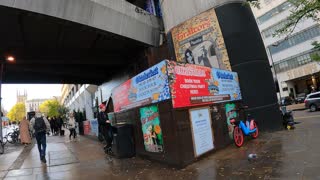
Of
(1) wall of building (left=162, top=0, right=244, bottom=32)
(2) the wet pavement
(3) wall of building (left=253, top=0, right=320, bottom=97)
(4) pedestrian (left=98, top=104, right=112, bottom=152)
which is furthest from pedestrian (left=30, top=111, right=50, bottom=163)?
(3) wall of building (left=253, top=0, right=320, bottom=97)

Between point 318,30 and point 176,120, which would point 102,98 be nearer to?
point 176,120

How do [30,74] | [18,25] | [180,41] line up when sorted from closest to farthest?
[18,25] → [180,41] → [30,74]

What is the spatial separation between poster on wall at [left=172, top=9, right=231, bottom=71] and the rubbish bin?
513 centimetres

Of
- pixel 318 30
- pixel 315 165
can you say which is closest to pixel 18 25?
pixel 315 165

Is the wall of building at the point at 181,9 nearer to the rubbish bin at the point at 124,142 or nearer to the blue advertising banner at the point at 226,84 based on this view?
the blue advertising banner at the point at 226,84

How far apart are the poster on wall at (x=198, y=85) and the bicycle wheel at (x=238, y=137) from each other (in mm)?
1107

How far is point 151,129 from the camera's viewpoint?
388 inches

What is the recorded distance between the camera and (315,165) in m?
7.00

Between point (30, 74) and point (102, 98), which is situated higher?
point (30, 74)

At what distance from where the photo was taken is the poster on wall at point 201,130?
9128 millimetres

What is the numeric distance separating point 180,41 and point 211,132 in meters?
6.98

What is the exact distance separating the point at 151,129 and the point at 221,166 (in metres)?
2.52

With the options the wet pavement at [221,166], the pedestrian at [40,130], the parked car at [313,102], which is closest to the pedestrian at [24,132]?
the wet pavement at [221,166]

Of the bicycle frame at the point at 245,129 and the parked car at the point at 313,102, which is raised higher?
the parked car at the point at 313,102
